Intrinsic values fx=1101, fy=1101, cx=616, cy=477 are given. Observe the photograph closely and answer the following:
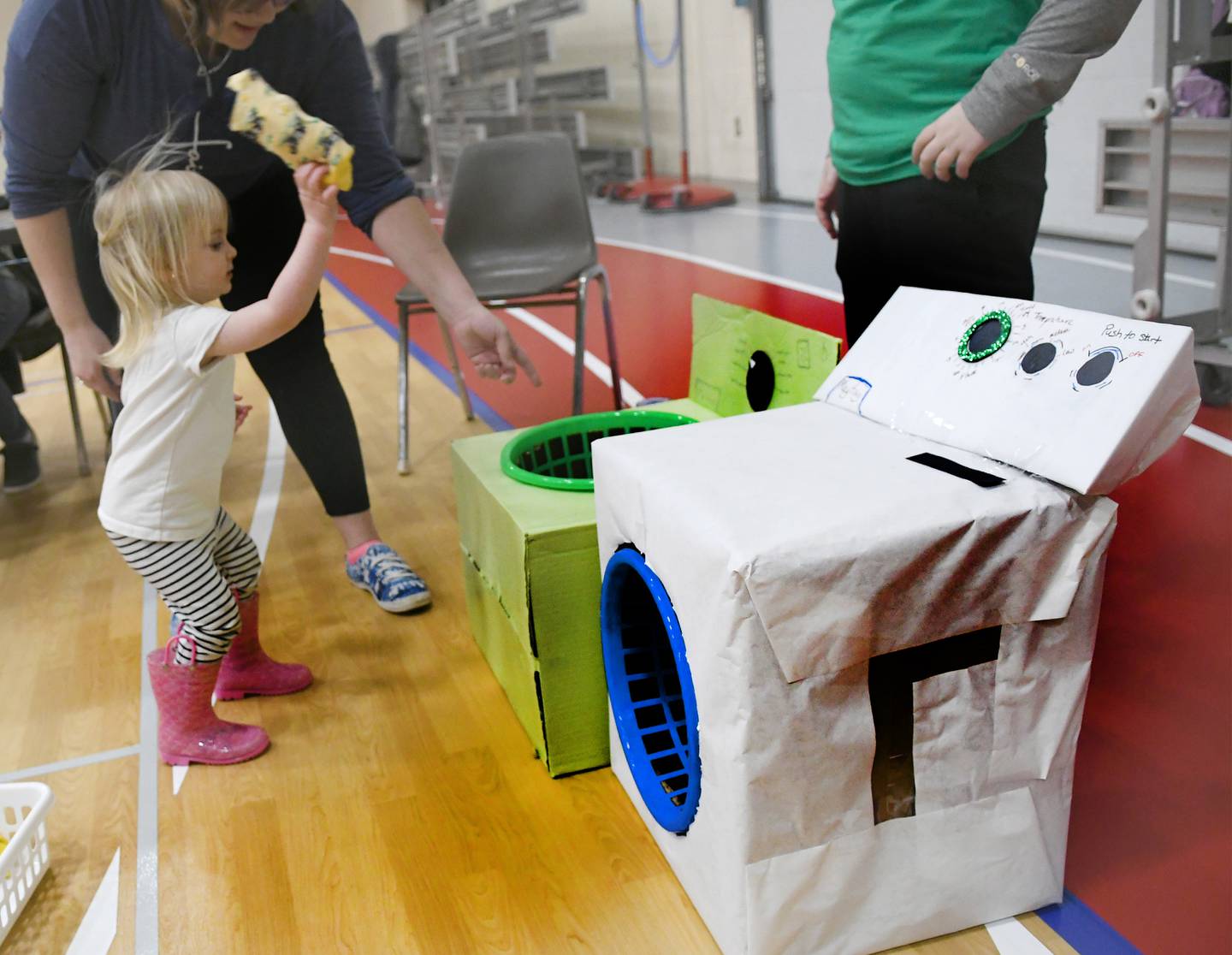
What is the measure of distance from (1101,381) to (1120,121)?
67.7 inches

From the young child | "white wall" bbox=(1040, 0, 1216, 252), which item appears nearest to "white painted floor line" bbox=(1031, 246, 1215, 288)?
"white wall" bbox=(1040, 0, 1216, 252)

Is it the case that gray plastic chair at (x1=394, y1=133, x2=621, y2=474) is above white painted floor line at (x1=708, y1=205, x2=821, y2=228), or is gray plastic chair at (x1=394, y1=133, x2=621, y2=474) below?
above

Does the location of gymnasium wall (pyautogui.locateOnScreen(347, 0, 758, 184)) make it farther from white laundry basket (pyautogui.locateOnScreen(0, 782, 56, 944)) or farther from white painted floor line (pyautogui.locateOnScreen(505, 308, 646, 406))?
white laundry basket (pyautogui.locateOnScreen(0, 782, 56, 944))

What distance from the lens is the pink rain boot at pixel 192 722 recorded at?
61.4 inches

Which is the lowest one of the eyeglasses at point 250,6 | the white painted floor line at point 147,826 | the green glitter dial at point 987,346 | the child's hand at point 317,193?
the white painted floor line at point 147,826

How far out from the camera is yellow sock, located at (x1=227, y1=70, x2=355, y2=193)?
4.53 ft

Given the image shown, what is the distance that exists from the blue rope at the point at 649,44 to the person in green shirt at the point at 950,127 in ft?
14.8

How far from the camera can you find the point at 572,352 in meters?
3.76

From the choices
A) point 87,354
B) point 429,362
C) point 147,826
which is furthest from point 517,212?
point 147,826

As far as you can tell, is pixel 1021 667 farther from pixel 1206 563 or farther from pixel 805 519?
pixel 1206 563

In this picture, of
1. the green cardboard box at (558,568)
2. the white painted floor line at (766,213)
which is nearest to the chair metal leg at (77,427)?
the green cardboard box at (558,568)

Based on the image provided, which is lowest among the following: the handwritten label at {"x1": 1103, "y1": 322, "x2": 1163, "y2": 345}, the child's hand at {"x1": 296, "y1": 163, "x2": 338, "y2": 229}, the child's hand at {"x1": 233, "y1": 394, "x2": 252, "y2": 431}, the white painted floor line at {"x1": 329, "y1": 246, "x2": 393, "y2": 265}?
the white painted floor line at {"x1": 329, "y1": 246, "x2": 393, "y2": 265}

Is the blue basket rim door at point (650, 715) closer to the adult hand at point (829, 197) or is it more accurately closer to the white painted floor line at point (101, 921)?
the white painted floor line at point (101, 921)

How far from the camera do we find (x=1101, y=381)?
1023mm
